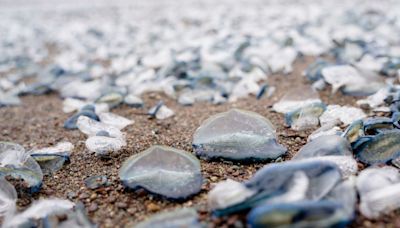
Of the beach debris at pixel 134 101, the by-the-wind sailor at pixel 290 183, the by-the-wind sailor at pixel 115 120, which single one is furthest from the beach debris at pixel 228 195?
the beach debris at pixel 134 101

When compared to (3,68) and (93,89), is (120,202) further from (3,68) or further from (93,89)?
(3,68)

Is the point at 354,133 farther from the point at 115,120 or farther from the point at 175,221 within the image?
the point at 115,120

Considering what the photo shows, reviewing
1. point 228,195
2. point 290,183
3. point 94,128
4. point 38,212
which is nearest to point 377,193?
point 290,183

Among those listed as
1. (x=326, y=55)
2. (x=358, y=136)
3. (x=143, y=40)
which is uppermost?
(x=358, y=136)

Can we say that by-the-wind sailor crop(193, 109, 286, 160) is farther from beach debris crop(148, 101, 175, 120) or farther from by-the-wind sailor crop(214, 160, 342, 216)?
beach debris crop(148, 101, 175, 120)

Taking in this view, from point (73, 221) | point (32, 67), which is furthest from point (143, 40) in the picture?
point (73, 221)

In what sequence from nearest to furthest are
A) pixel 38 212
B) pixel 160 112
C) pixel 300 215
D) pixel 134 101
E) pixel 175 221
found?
pixel 300 215, pixel 175 221, pixel 38 212, pixel 160 112, pixel 134 101
